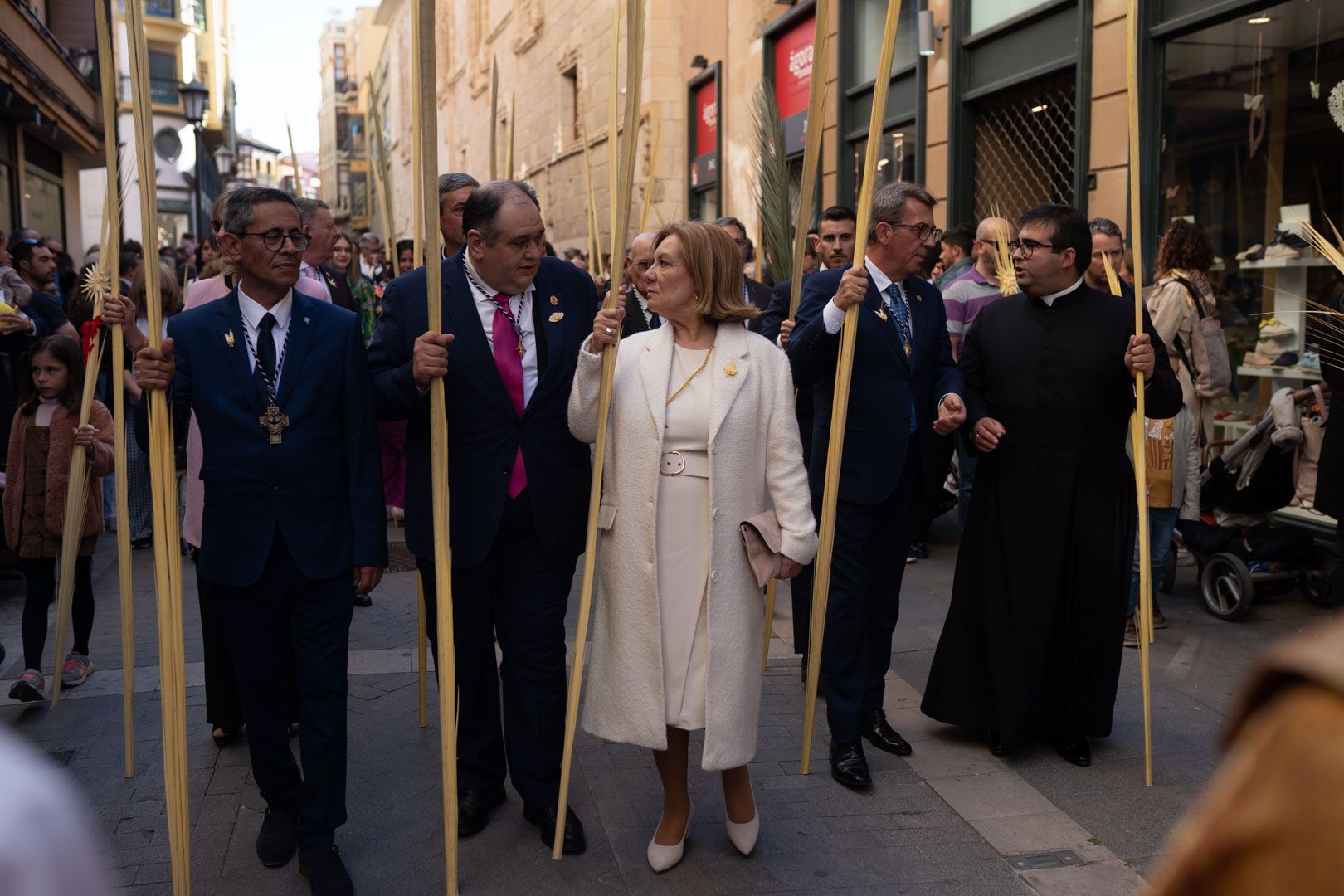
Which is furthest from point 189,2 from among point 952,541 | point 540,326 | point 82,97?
point 540,326

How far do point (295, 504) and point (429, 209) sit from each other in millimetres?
1000

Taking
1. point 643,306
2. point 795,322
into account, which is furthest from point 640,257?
point 795,322

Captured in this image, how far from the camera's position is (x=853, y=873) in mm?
3705

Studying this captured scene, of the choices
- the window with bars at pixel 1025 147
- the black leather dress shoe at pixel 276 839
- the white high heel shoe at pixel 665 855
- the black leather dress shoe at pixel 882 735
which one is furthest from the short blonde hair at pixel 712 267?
the window with bars at pixel 1025 147

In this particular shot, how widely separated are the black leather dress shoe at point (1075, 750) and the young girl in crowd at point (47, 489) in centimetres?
404

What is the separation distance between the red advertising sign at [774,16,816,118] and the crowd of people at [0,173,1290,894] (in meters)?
10.5

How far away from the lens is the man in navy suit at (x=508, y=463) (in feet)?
12.7

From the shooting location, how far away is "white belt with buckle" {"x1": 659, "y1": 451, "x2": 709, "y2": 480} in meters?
3.67

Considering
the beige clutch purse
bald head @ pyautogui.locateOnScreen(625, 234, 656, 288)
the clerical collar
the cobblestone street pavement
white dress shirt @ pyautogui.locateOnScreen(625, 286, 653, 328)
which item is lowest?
the cobblestone street pavement

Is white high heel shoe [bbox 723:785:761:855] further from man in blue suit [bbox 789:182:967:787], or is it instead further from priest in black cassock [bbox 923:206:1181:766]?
priest in black cassock [bbox 923:206:1181:766]

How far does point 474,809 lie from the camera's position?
4059 mm

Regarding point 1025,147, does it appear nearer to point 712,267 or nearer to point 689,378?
point 712,267

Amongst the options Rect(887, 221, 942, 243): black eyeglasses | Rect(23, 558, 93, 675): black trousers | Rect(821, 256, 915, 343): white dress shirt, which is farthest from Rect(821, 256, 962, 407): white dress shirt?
Rect(23, 558, 93, 675): black trousers

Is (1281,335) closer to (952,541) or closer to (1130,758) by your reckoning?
(952,541)
